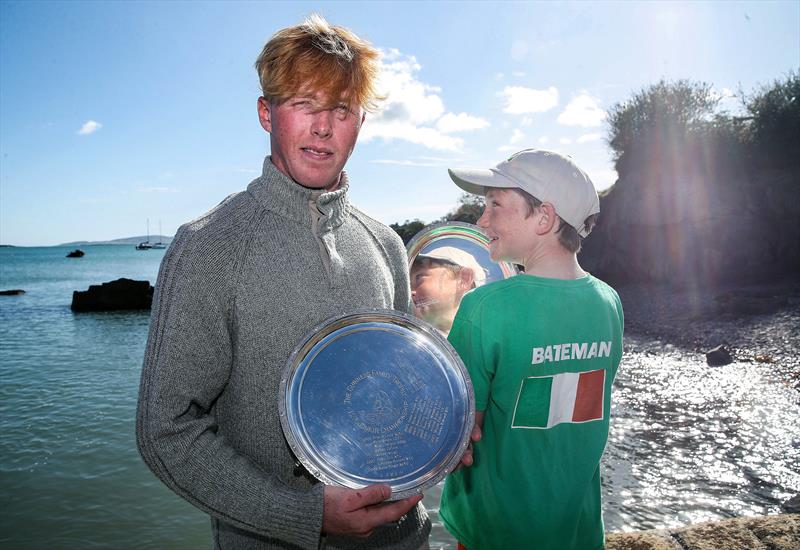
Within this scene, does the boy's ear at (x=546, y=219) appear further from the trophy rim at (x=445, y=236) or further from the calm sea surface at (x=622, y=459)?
the calm sea surface at (x=622, y=459)

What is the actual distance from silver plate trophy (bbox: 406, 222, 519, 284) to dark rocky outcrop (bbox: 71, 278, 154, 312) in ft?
90.4

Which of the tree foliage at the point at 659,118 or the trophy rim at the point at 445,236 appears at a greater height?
the tree foliage at the point at 659,118

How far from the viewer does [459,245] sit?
269 cm

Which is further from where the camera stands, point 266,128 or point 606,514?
point 606,514

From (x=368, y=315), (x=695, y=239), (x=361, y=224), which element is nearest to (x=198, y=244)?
(x=368, y=315)

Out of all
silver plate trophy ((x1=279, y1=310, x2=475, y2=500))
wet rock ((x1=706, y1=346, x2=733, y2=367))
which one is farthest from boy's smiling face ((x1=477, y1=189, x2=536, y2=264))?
wet rock ((x1=706, y1=346, x2=733, y2=367))

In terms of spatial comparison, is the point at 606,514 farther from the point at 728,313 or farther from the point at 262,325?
the point at 728,313

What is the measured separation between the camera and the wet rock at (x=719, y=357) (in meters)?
10.6

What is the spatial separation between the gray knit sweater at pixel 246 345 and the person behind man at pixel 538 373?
0.34m

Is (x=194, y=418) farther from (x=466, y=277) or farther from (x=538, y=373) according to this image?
(x=466, y=277)

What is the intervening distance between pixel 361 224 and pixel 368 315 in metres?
0.49

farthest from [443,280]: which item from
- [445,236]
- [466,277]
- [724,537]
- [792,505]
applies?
[792,505]

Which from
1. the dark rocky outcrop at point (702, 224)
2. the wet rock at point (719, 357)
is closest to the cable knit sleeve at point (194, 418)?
the wet rock at point (719, 357)

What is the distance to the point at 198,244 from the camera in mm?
1479
